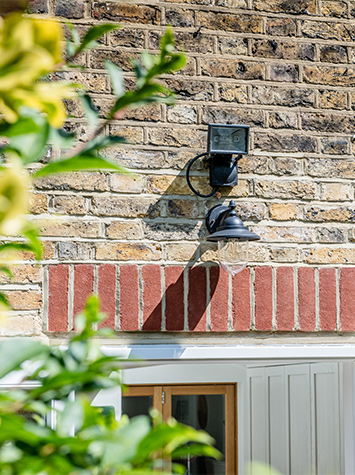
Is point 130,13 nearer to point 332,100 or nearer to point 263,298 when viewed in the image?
point 332,100

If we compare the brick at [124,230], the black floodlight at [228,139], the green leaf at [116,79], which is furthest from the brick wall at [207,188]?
the green leaf at [116,79]

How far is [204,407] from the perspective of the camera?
4789 mm

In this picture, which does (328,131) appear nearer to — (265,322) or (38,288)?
(265,322)

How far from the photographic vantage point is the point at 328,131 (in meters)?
2.99

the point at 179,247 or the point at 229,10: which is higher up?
the point at 229,10

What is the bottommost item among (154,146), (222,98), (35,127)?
(35,127)

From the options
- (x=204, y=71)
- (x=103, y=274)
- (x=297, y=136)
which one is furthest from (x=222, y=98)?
(x=103, y=274)

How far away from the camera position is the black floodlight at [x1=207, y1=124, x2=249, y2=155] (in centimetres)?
275

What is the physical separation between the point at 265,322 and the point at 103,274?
73 centimetres

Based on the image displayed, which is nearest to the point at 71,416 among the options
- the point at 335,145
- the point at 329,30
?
the point at 335,145

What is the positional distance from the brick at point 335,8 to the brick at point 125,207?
4.05 feet

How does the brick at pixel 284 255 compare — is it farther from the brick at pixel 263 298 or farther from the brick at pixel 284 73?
the brick at pixel 284 73

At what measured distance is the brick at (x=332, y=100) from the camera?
3.01 m

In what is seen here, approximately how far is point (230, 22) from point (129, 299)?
4.36ft
